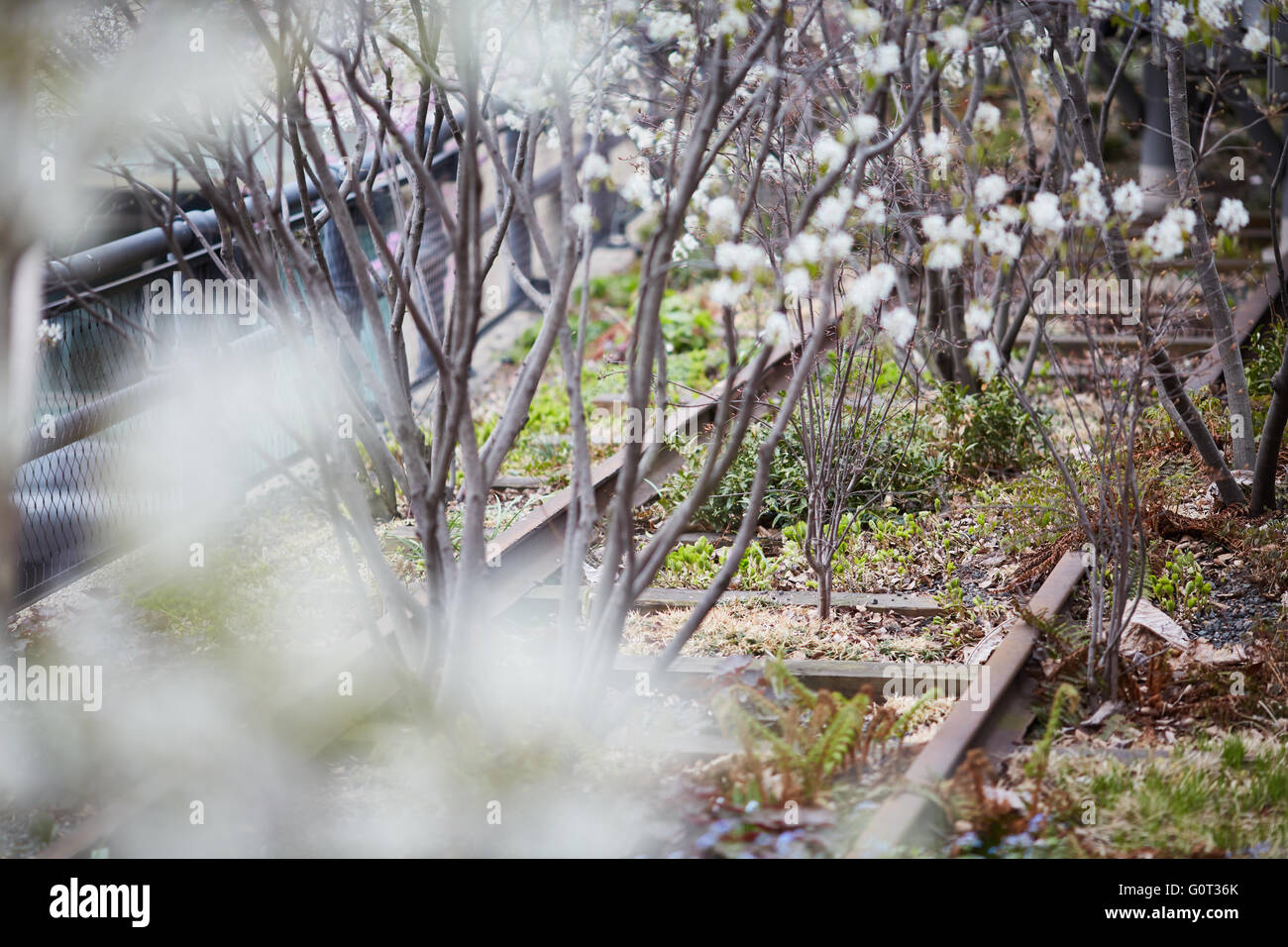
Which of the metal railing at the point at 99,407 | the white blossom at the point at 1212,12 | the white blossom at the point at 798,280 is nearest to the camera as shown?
the white blossom at the point at 798,280

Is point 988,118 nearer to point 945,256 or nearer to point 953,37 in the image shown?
point 953,37

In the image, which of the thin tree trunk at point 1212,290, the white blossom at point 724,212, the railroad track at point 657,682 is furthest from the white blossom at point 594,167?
the thin tree trunk at point 1212,290

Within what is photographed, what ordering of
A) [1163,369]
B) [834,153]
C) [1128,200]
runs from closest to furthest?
[834,153] < [1128,200] < [1163,369]

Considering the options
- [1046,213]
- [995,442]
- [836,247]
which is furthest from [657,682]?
[995,442]

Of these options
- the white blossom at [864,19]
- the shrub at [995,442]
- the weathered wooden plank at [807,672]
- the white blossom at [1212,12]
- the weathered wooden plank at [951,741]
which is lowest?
the weathered wooden plank at [807,672]

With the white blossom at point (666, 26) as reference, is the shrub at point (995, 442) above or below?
below

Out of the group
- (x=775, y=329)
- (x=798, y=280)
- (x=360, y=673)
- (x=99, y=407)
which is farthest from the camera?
(x=99, y=407)

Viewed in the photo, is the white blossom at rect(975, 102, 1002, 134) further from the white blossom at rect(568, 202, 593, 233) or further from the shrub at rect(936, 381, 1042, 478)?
the shrub at rect(936, 381, 1042, 478)

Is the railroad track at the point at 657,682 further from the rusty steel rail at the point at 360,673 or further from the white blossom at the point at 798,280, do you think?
the white blossom at the point at 798,280

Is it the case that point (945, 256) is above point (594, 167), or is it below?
below

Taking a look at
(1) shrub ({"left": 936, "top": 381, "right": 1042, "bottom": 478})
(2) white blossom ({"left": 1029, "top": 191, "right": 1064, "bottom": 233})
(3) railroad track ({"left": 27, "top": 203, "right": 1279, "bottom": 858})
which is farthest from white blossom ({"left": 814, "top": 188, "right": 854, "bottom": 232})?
(1) shrub ({"left": 936, "top": 381, "right": 1042, "bottom": 478})
